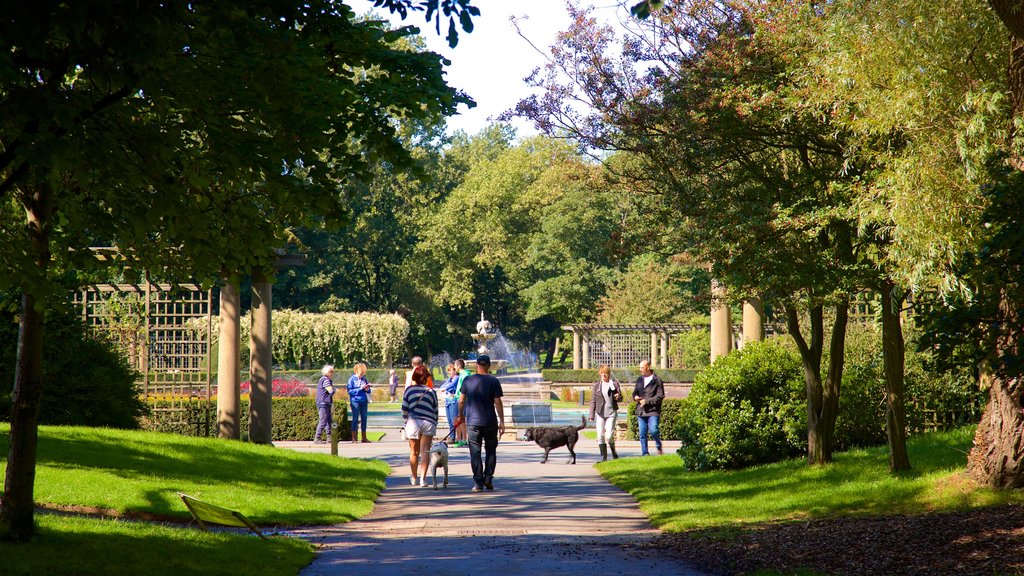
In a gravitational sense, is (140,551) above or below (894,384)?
below

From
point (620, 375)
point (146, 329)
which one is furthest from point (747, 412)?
point (620, 375)

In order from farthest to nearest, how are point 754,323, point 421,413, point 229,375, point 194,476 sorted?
point 229,375 → point 754,323 → point 421,413 → point 194,476

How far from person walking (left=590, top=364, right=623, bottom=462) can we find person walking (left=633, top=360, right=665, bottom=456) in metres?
0.43

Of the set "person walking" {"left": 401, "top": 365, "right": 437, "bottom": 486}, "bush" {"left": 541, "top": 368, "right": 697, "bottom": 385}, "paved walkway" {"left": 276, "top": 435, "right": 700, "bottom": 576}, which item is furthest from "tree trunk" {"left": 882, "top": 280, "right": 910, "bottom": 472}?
"bush" {"left": 541, "top": 368, "right": 697, "bottom": 385}

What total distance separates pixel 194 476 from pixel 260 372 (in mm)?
5583

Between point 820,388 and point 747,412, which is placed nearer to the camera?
point 820,388

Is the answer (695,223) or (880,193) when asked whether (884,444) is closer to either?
(695,223)

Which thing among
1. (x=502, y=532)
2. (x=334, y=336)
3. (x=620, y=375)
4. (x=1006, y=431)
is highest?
(x=334, y=336)

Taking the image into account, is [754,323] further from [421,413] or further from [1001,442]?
[1001,442]

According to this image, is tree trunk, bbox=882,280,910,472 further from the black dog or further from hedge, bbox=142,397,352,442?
hedge, bbox=142,397,352,442

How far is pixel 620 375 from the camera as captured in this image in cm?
4509

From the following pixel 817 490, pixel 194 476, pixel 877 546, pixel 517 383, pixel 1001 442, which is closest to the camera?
pixel 877 546

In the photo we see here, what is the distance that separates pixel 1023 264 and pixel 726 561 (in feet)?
10.1

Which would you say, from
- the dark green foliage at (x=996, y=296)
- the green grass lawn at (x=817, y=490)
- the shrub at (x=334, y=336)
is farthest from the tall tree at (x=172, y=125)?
the shrub at (x=334, y=336)
